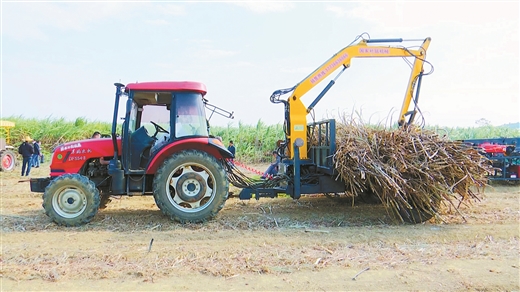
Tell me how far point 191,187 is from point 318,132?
231 cm

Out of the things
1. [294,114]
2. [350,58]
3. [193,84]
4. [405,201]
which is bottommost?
[405,201]

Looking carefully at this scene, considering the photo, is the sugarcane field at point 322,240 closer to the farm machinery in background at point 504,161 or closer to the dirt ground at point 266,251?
the dirt ground at point 266,251

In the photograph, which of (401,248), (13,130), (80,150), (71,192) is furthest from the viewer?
(13,130)

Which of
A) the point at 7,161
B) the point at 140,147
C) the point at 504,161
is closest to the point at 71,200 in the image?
the point at 140,147

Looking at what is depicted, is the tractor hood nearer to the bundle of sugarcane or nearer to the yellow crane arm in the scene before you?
the yellow crane arm

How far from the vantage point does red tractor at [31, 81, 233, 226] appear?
18.8 feet

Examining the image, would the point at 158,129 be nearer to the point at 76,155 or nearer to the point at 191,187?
the point at 191,187

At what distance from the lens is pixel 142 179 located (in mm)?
6062

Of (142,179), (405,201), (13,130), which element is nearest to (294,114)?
(405,201)

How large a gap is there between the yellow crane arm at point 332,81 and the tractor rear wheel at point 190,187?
56.2 inches

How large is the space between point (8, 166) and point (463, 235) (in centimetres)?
1472

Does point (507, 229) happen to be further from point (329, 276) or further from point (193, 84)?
point (193, 84)

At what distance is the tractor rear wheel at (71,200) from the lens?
18.6 ft

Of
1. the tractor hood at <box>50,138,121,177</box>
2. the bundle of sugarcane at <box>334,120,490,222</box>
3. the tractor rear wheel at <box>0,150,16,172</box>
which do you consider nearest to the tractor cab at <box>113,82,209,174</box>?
the tractor hood at <box>50,138,121,177</box>
